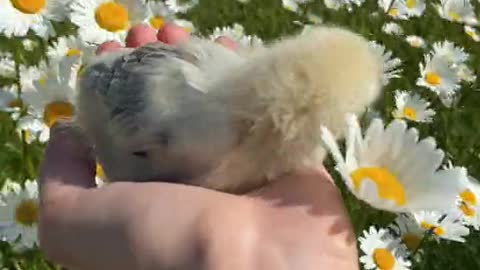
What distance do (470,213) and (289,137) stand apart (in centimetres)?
84

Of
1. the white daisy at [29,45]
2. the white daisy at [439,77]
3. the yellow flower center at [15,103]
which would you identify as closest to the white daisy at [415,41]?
the white daisy at [439,77]

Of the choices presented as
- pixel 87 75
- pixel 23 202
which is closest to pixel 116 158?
pixel 87 75

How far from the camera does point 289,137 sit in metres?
0.72

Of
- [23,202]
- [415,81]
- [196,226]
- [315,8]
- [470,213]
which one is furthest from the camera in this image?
[315,8]

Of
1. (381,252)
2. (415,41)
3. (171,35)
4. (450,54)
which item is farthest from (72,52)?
(415,41)

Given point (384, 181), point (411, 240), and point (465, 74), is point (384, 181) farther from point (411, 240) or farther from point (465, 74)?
point (465, 74)

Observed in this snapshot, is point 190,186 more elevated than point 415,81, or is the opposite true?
point 190,186

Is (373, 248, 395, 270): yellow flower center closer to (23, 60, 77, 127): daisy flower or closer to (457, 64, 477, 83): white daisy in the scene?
(23, 60, 77, 127): daisy flower

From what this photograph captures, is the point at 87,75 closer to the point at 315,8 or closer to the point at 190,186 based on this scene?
the point at 190,186

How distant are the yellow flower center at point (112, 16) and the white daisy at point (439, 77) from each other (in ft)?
2.73

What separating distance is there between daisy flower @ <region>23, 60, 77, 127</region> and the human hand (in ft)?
1.81

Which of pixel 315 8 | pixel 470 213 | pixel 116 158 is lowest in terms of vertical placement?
pixel 315 8

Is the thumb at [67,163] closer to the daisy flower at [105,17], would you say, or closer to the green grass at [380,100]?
the green grass at [380,100]

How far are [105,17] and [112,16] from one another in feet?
0.07
